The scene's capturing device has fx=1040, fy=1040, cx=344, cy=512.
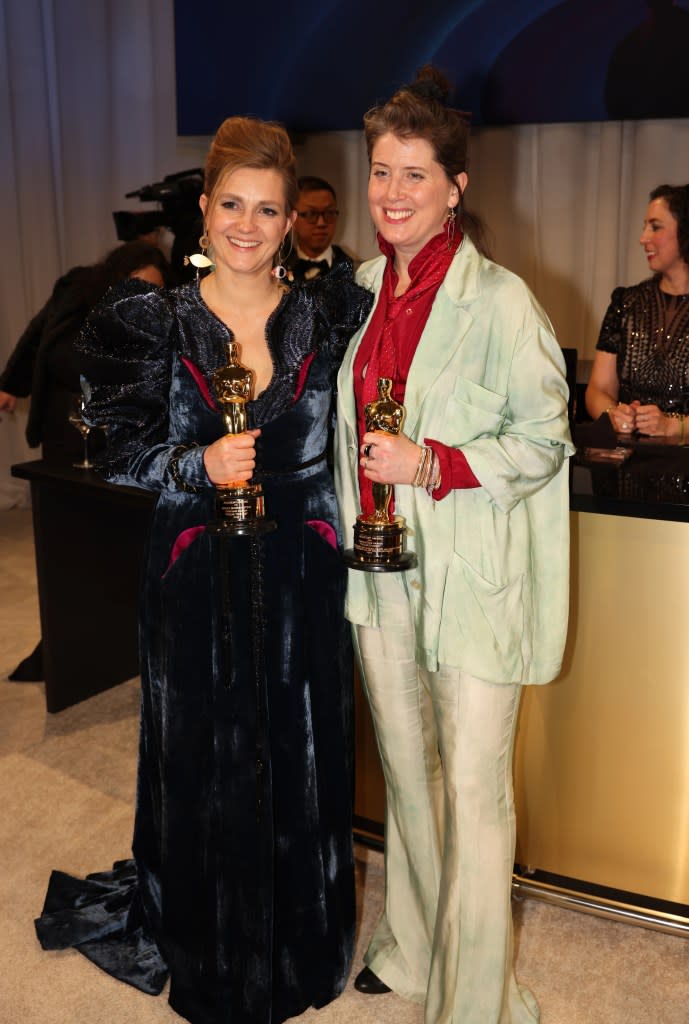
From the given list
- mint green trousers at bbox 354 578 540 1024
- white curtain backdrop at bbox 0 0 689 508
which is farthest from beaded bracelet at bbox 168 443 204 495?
white curtain backdrop at bbox 0 0 689 508

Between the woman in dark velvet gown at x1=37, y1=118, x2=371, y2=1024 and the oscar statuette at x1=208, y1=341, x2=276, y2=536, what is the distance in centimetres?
5

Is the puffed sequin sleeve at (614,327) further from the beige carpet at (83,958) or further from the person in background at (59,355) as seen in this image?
the beige carpet at (83,958)

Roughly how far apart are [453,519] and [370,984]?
1092mm

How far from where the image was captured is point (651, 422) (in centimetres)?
309

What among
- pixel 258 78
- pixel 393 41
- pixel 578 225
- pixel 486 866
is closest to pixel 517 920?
pixel 486 866

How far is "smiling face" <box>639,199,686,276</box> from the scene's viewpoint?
337cm

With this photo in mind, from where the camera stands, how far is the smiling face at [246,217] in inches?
73.8

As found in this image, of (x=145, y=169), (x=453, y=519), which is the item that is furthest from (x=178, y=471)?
(x=145, y=169)

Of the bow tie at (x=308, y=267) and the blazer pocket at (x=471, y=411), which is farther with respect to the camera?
the bow tie at (x=308, y=267)

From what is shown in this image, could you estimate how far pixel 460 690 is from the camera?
1919 millimetres

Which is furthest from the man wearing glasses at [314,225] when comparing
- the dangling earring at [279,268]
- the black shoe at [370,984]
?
the black shoe at [370,984]

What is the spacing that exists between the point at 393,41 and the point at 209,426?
405 cm

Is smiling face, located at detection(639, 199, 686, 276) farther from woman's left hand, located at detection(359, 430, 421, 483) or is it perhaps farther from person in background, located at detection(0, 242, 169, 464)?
woman's left hand, located at detection(359, 430, 421, 483)

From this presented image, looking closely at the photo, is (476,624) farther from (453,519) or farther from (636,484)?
(636,484)
